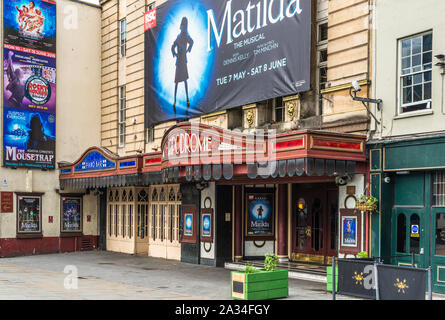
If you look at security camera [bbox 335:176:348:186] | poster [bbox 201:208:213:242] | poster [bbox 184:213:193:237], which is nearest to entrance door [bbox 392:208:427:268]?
security camera [bbox 335:176:348:186]

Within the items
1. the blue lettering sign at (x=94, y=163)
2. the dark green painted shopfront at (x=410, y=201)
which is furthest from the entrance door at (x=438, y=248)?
the blue lettering sign at (x=94, y=163)

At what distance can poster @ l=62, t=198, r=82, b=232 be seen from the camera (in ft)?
85.1

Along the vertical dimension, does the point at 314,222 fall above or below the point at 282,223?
above

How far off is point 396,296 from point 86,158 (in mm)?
16666

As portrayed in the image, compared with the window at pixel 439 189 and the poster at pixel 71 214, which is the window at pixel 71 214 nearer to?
the poster at pixel 71 214

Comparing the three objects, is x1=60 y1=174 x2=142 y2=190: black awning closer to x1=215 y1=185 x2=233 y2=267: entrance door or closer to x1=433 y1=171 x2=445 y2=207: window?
x1=215 y1=185 x2=233 y2=267: entrance door

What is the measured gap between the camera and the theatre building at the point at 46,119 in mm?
24156

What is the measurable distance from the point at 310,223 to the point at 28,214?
42.9ft

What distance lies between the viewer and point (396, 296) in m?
10.2

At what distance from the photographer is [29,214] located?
24688mm

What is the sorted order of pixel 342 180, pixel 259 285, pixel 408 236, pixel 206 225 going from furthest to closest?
pixel 206 225, pixel 342 180, pixel 408 236, pixel 259 285

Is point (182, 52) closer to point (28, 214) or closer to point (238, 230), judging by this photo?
point (238, 230)

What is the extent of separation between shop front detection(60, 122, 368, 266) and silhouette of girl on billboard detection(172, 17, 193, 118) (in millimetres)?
3342

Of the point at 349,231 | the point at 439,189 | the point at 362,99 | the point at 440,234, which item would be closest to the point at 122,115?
the point at 349,231
